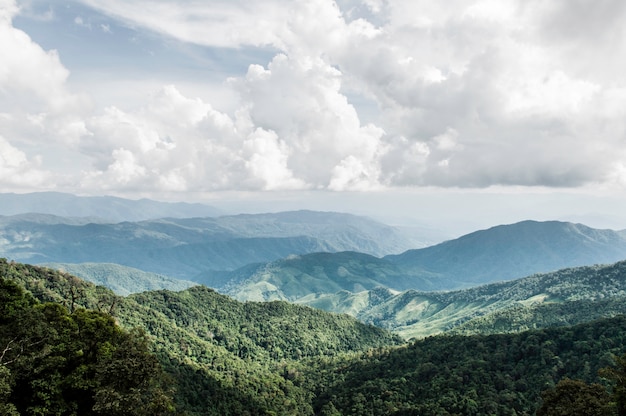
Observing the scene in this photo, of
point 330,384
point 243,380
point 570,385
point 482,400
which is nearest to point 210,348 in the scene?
point 243,380

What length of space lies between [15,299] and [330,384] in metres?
126

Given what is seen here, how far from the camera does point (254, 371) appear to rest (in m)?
177

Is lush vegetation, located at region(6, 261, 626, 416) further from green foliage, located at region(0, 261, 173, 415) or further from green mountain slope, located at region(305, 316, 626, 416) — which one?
green mountain slope, located at region(305, 316, 626, 416)

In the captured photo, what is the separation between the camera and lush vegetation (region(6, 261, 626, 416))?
164 feet

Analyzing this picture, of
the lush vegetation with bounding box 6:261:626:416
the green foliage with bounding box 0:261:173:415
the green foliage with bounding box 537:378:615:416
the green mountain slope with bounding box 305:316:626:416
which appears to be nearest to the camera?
the green foliage with bounding box 0:261:173:415

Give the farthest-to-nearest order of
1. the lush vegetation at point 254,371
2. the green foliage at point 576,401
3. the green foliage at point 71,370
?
1. the lush vegetation at point 254,371
2. the green foliage at point 576,401
3. the green foliage at point 71,370

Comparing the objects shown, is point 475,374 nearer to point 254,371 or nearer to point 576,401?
point 254,371

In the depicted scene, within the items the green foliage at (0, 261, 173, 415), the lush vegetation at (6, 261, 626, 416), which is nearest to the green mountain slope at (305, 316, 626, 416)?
the lush vegetation at (6, 261, 626, 416)

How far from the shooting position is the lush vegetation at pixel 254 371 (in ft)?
164

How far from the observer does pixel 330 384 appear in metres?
168

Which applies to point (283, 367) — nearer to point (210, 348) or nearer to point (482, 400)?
point (210, 348)

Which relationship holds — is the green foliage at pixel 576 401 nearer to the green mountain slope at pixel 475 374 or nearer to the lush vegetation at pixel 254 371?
the lush vegetation at pixel 254 371

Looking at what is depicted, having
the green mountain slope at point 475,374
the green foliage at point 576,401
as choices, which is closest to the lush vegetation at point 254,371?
the green foliage at point 576,401

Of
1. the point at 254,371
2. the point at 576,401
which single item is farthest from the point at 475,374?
the point at 576,401
